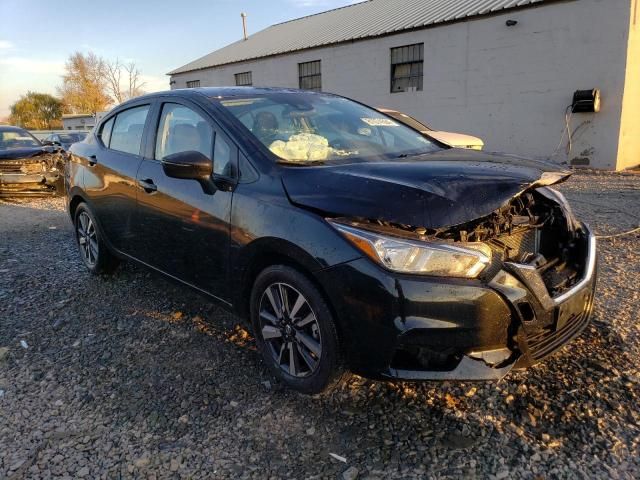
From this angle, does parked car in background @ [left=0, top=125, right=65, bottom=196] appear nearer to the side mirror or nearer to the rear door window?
the rear door window

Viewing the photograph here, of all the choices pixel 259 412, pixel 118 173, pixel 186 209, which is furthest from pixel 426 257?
pixel 118 173

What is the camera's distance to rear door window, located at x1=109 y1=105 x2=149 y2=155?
379 cm

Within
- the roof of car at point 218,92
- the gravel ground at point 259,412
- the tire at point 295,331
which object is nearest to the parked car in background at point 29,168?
the gravel ground at point 259,412

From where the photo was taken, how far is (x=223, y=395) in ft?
8.77

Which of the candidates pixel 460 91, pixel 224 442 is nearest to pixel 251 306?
pixel 224 442

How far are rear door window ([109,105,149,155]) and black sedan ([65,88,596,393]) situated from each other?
0.44 feet

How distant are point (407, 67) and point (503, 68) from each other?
10.9 ft

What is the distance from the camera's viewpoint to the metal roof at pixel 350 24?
13.8 m

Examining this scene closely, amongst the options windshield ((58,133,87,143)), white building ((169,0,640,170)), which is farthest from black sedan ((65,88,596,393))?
windshield ((58,133,87,143))

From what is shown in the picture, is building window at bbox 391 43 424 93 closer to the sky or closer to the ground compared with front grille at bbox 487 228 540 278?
closer to the sky

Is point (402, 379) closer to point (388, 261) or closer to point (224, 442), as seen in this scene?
point (388, 261)

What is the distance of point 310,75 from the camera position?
59.6 feet

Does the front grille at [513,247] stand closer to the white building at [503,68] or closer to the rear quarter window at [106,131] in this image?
the rear quarter window at [106,131]

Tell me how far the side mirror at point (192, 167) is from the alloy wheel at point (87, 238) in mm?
1978
